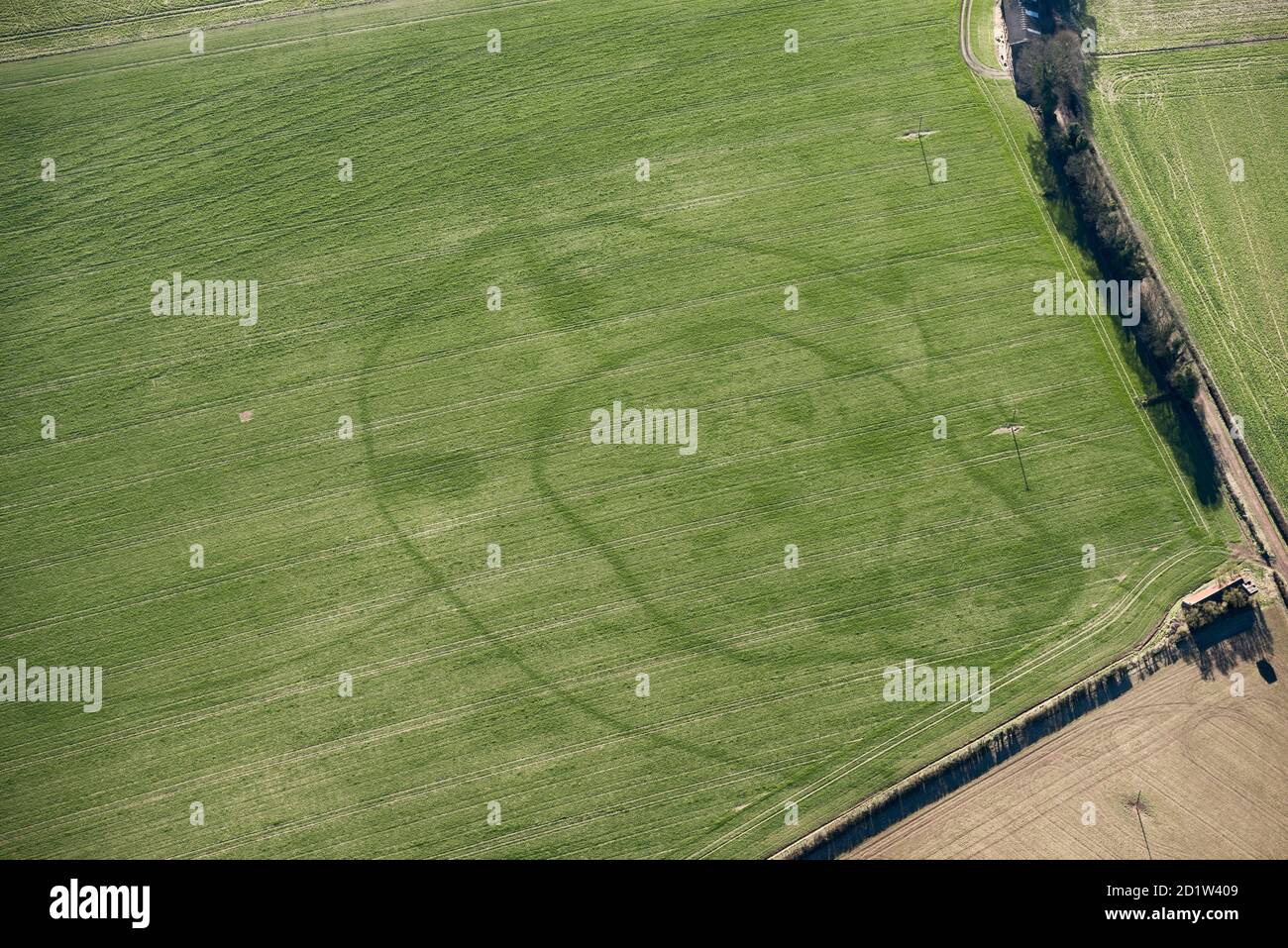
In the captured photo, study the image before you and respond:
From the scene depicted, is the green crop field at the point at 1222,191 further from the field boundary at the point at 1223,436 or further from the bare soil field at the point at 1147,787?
the bare soil field at the point at 1147,787

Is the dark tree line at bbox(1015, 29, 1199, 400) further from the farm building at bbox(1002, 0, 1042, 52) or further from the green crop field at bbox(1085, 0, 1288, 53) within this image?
the green crop field at bbox(1085, 0, 1288, 53)

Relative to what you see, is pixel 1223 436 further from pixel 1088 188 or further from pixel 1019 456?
pixel 1088 188

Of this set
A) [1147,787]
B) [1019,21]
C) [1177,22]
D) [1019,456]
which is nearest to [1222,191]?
[1177,22]

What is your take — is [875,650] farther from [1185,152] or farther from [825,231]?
[1185,152]

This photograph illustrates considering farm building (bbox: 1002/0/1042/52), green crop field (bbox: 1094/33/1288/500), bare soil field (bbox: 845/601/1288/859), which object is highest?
farm building (bbox: 1002/0/1042/52)

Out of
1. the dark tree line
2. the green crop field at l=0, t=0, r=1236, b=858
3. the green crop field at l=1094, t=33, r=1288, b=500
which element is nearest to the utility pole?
the green crop field at l=0, t=0, r=1236, b=858

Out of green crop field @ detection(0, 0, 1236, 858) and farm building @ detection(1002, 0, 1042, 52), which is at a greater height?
farm building @ detection(1002, 0, 1042, 52)
